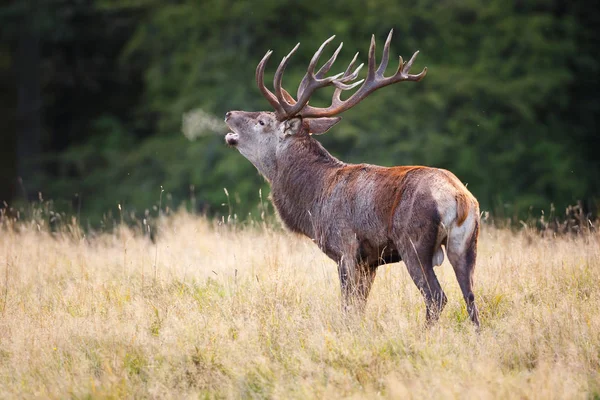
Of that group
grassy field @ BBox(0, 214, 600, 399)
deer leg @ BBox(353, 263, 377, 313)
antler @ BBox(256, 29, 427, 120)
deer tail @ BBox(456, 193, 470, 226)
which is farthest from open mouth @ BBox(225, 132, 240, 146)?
deer tail @ BBox(456, 193, 470, 226)

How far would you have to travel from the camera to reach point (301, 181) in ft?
23.7

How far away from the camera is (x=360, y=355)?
201 inches

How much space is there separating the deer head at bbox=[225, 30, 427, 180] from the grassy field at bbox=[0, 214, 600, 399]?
38.7 inches

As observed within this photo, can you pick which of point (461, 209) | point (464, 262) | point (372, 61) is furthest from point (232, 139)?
point (464, 262)

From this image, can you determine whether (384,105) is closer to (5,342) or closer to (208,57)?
(208,57)

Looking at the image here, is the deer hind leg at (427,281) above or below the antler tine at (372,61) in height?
below

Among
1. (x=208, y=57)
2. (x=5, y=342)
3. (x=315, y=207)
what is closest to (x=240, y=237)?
(x=315, y=207)

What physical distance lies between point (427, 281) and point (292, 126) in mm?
2354

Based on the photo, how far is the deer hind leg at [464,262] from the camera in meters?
5.60

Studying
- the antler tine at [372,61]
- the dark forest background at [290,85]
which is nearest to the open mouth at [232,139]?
the antler tine at [372,61]

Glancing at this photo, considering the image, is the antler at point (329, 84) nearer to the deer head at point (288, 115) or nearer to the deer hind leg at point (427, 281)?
the deer head at point (288, 115)

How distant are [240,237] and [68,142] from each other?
52.5ft

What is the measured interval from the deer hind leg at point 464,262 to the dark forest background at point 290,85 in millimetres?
11303

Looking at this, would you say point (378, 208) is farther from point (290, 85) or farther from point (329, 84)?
point (290, 85)
